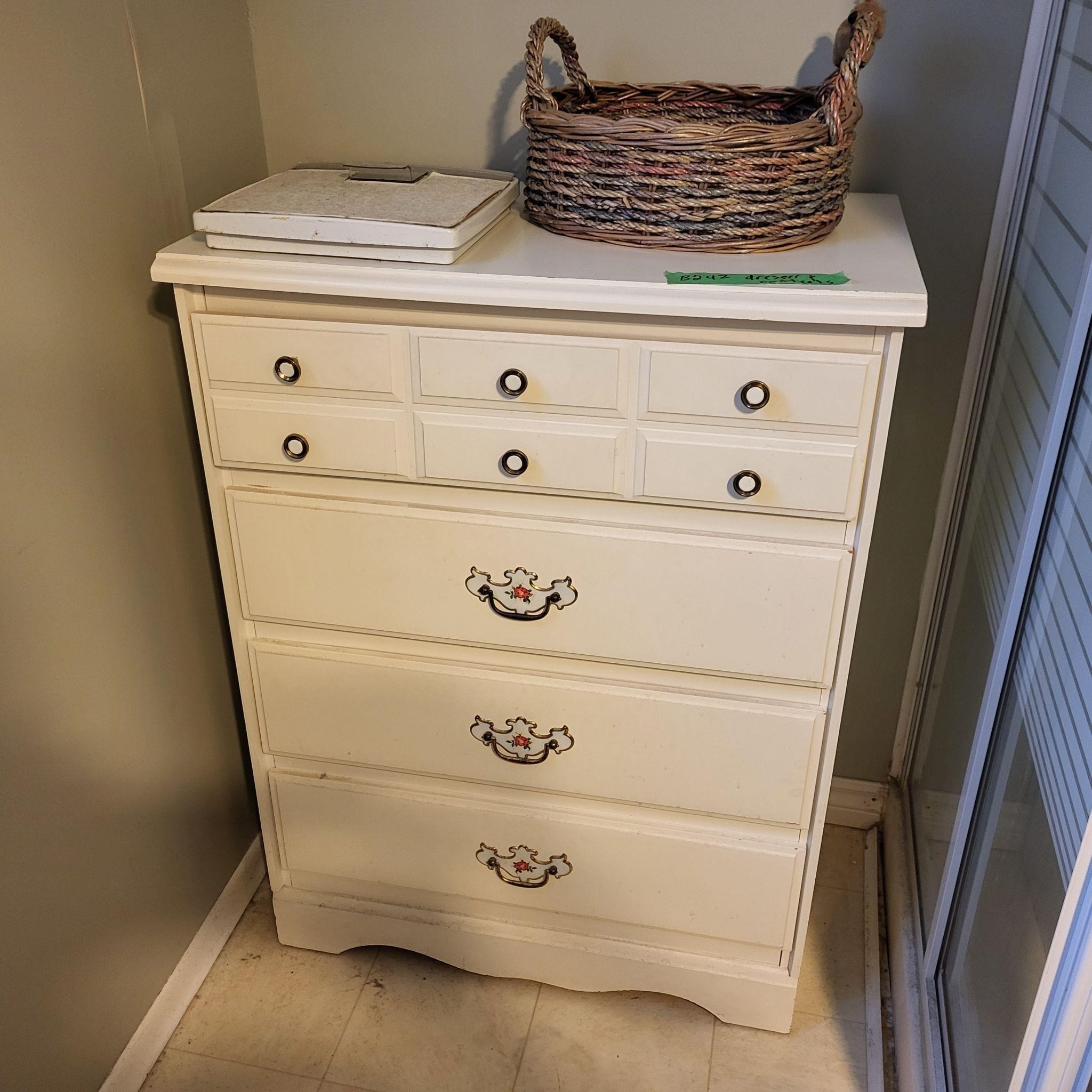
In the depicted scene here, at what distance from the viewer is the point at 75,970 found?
1.22 m

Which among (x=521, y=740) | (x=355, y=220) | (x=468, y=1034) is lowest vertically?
(x=468, y=1034)

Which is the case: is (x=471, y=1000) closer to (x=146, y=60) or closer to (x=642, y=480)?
(x=642, y=480)

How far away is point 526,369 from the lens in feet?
3.49

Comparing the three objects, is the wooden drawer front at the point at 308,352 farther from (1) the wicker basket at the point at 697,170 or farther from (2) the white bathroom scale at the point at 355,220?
(1) the wicker basket at the point at 697,170

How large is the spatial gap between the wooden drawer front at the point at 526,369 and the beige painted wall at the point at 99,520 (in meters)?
0.39

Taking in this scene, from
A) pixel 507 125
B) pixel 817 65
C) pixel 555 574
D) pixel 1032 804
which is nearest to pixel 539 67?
pixel 507 125

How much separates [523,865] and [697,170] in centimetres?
88

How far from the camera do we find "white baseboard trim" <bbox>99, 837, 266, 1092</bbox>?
1345mm

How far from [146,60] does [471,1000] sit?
4.22 ft

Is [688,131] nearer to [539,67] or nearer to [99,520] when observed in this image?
[539,67]

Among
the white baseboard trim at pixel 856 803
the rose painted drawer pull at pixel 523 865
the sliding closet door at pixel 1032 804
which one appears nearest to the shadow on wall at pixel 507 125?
the sliding closet door at pixel 1032 804

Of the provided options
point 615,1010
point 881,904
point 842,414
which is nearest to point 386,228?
point 842,414

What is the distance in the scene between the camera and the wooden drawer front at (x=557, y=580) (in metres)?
1.12

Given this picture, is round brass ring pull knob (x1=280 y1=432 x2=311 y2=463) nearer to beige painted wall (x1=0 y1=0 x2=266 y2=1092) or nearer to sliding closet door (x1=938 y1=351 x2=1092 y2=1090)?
beige painted wall (x1=0 y1=0 x2=266 y2=1092)
